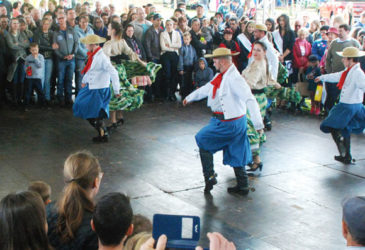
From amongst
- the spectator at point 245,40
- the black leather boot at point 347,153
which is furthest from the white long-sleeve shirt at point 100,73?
the spectator at point 245,40

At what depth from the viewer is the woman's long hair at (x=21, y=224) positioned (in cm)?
253

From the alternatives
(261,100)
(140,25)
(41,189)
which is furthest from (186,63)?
(41,189)

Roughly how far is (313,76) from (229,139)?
208 inches

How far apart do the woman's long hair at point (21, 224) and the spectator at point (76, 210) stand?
65 cm

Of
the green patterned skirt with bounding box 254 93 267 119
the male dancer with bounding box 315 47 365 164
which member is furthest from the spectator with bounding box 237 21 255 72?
the male dancer with bounding box 315 47 365 164

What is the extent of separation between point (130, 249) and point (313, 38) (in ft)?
35.1

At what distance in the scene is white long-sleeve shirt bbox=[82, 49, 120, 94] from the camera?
8383 millimetres

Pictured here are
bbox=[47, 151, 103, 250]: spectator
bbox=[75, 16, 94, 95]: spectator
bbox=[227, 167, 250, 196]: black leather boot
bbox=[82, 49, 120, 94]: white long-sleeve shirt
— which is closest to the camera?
bbox=[47, 151, 103, 250]: spectator

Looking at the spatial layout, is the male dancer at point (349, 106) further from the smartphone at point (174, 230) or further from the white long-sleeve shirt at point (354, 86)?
the smartphone at point (174, 230)

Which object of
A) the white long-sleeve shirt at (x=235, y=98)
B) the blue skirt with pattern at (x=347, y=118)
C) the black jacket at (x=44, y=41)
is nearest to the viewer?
the white long-sleeve shirt at (x=235, y=98)

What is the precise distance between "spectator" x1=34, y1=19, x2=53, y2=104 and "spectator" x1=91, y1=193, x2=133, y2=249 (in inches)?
345

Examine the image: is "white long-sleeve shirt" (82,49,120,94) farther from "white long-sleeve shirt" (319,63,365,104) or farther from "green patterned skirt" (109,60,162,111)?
"white long-sleeve shirt" (319,63,365,104)

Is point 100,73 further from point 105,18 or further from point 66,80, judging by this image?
point 105,18

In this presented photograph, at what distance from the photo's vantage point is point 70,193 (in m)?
3.40
